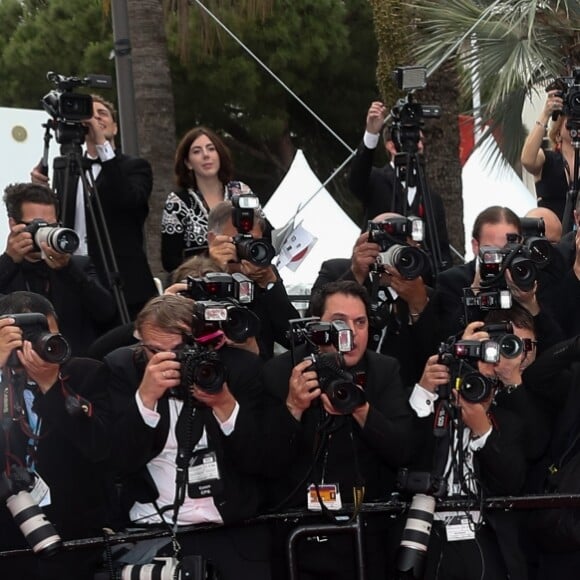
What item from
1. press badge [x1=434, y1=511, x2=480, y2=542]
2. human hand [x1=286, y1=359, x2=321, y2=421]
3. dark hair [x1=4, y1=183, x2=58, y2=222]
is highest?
dark hair [x1=4, y1=183, x2=58, y2=222]

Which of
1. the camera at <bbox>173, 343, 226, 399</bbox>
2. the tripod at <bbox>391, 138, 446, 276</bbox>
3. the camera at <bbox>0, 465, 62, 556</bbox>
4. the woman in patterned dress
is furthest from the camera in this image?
the woman in patterned dress

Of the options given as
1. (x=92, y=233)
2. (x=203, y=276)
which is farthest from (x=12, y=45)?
(x=203, y=276)

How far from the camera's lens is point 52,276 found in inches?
250

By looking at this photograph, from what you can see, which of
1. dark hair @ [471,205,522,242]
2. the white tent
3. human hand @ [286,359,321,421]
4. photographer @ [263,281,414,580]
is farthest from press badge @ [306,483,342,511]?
the white tent

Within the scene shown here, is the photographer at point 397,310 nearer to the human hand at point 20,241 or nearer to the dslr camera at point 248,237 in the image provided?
the dslr camera at point 248,237

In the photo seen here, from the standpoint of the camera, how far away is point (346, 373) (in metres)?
5.27

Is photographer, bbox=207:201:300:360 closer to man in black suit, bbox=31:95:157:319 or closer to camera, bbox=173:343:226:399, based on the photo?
man in black suit, bbox=31:95:157:319

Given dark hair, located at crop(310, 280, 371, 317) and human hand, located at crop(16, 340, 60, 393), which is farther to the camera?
dark hair, located at crop(310, 280, 371, 317)

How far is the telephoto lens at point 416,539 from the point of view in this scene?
17.4 feet

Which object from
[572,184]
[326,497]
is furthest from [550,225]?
[326,497]

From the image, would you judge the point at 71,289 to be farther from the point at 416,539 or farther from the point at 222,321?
the point at 416,539

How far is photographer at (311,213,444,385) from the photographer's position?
6160 mm

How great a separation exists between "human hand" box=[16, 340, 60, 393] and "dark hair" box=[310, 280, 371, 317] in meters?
1.17

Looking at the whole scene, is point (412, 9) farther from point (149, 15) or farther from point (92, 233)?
point (92, 233)
